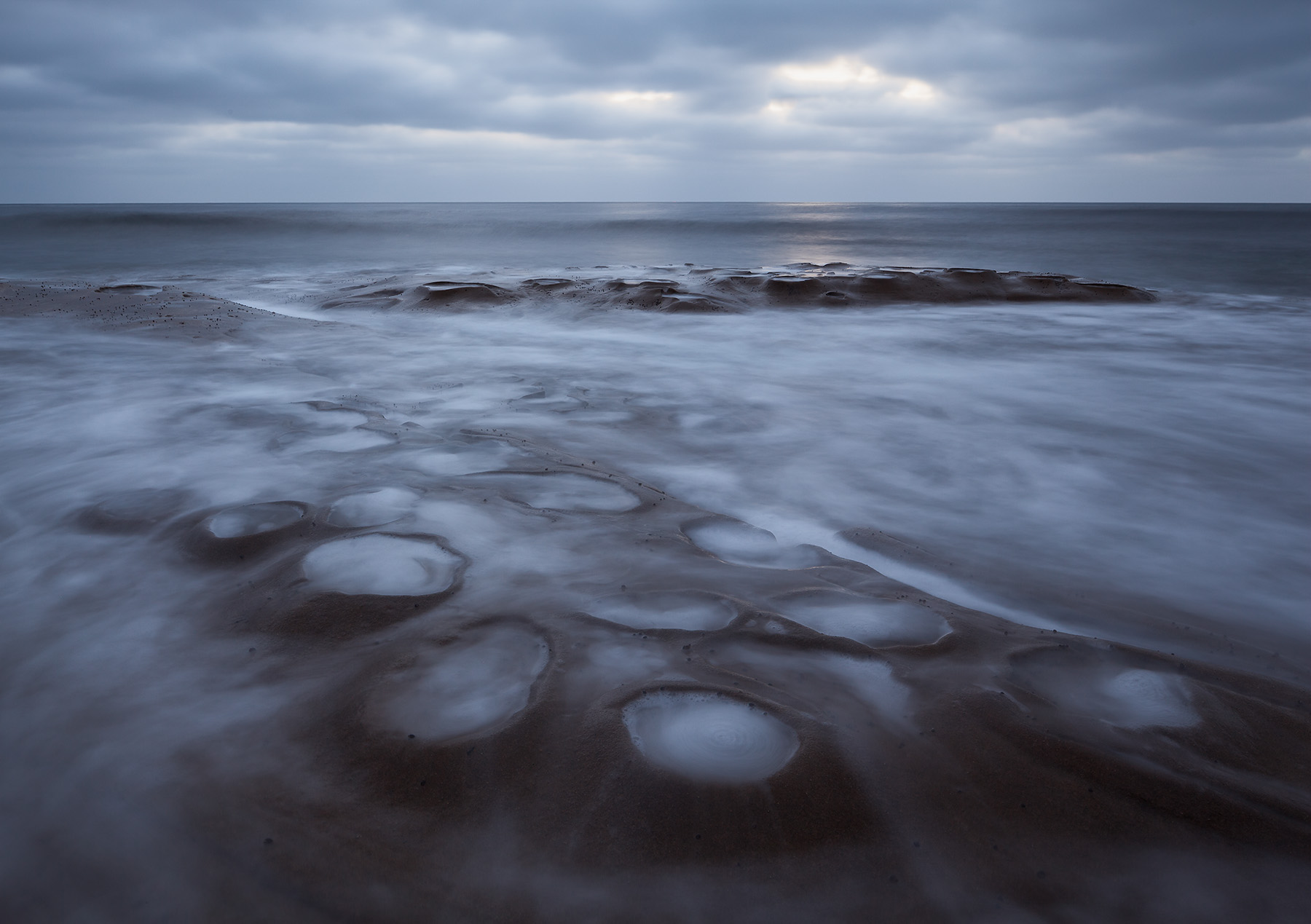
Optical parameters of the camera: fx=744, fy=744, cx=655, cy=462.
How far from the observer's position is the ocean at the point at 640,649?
1.44 metres

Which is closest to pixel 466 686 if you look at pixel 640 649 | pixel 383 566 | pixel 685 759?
pixel 640 649

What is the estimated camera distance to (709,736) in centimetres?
176

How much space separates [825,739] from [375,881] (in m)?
0.99

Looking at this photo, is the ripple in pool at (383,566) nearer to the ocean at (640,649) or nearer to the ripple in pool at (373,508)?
the ocean at (640,649)

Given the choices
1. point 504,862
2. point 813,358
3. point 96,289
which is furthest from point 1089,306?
point 96,289

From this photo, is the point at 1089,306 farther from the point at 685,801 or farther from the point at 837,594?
the point at 685,801

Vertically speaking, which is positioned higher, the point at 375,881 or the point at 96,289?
the point at 96,289

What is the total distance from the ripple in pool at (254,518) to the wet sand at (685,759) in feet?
0.31

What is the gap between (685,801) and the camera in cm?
156

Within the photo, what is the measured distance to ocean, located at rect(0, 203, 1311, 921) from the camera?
1442 mm

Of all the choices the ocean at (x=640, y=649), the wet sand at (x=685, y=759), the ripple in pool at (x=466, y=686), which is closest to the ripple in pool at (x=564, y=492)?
the ocean at (x=640, y=649)

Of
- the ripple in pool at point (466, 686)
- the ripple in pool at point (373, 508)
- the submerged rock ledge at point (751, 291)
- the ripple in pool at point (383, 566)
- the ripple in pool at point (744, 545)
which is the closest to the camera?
the ripple in pool at point (466, 686)

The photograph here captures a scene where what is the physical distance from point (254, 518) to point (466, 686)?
1466 mm

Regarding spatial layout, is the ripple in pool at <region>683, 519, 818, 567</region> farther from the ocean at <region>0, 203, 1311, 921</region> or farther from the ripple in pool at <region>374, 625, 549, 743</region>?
the ripple in pool at <region>374, 625, 549, 743</region>
